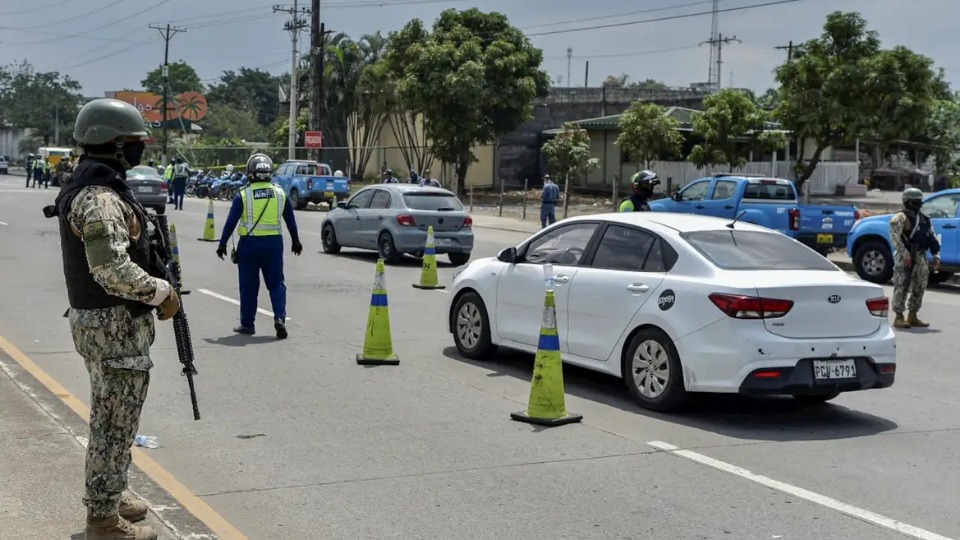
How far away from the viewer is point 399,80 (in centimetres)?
5053

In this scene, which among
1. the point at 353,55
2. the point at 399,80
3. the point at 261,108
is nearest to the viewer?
the point at 399,80

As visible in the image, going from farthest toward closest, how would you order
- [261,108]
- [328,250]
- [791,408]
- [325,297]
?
[261,108], [328,250], [325,297], [791,408]

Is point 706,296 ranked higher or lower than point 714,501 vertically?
higher

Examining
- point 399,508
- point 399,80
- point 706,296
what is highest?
point 399,80

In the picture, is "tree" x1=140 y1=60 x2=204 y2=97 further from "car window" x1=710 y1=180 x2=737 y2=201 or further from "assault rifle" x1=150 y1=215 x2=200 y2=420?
"assault rifle" x1=150 y1=215 x2=200 y2=420

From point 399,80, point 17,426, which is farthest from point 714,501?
point 399,80

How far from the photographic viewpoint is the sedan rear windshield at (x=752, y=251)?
904cm

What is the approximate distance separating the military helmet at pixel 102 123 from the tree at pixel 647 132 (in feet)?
123

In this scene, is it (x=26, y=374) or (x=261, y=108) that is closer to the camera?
(x=26, y=374)

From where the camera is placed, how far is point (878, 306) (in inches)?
352

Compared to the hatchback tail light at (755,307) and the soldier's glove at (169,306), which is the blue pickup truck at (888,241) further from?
the soldier's glove at (169,306)

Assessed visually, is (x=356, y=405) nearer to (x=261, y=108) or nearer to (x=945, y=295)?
(x=945, y=295)

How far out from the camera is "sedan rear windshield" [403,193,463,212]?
21.8 meters

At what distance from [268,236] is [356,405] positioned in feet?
12.1
